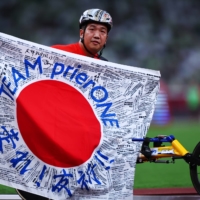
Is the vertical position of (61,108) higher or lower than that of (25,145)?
higher

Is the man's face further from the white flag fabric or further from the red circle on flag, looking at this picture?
the red circle on flag

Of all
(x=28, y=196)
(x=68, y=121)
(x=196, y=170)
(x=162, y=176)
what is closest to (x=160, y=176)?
(x=162, y=176)

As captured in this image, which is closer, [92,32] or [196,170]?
[196,170]

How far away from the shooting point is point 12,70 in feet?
17.3

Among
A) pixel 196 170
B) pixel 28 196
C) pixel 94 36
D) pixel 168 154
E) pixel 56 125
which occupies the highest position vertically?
pixel 94 36

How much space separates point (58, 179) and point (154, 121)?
34.5 ft

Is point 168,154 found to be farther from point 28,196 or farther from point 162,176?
point 162,176

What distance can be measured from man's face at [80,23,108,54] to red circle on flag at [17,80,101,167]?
0.72 metres

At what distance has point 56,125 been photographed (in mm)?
5199

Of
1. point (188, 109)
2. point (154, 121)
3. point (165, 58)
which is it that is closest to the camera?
point (154, 121)

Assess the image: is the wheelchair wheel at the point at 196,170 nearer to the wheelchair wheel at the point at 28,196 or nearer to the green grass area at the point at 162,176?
the wheelchair wheel at the point at 28,196

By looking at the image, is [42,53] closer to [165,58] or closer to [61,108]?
[61,108]

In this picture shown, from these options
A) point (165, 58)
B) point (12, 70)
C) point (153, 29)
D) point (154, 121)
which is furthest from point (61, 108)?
point (153, 29)

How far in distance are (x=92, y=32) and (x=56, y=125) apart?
1074mm
